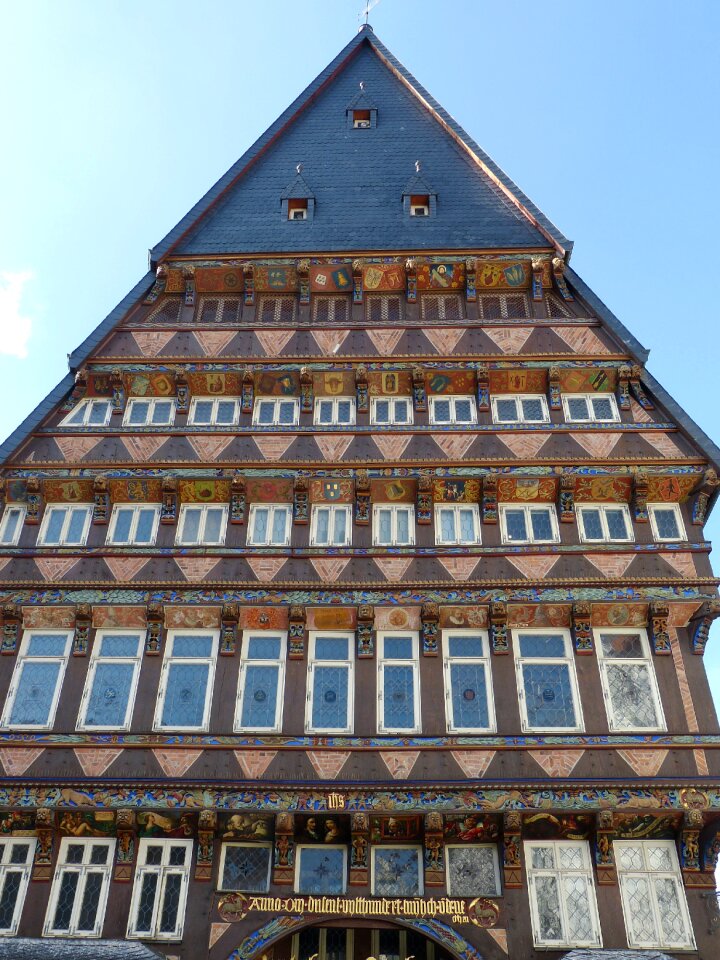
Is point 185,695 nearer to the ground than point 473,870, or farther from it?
farther from it

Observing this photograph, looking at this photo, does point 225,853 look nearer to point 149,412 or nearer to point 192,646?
point 192,646

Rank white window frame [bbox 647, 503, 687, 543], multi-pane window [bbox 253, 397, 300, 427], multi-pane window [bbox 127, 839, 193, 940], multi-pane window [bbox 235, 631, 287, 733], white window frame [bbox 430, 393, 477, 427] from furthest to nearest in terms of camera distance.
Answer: multi-pane window [bbox 253, 397, 300, 427], white window frame [bbox 430, 393, 477, 427], white window frame [bbox 647, 503, 687, 543], multi-pane window [bbox 235, 631, 287, 733], multi-pane window [bbox 127, 839, 193, 940]

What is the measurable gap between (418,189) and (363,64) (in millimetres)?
7881

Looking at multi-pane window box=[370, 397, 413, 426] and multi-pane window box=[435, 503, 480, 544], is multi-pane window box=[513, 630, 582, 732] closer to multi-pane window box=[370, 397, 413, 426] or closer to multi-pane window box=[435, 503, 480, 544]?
multi-pane window box=[435, 503, 480, 544]

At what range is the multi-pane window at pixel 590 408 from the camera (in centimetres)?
1952

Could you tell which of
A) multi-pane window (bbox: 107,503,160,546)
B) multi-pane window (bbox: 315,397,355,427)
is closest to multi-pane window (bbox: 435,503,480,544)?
multi-pane window (bbox: 315,397,355,427)

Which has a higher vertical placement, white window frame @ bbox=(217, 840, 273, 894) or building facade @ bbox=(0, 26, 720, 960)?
building facade @ bbox=(0, 26, 720, 960)

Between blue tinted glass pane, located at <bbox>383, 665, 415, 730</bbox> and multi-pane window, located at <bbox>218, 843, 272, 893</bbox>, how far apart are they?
8.41 ft

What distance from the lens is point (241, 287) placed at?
→ 22125 mm

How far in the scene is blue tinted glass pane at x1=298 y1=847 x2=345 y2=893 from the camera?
47.4ft

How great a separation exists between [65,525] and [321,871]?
24.8 ft

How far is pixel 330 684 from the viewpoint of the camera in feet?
52.7

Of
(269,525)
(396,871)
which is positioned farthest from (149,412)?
(396,871)

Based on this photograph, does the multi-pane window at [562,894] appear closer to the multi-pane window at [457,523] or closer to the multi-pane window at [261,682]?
the multi-pane window at [261,682]
